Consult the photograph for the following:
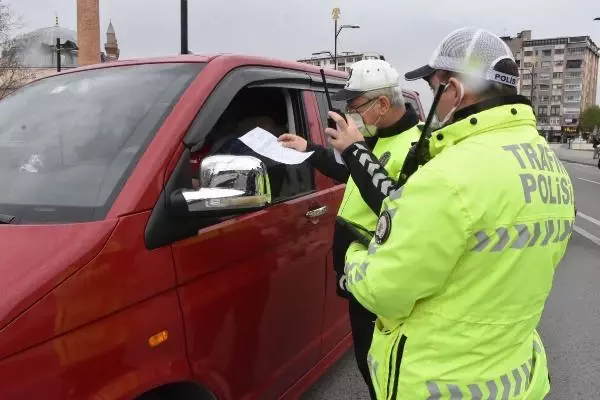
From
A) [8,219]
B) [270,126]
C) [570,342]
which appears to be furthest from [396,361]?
[570,342]

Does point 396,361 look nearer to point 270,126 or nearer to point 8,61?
point 270,126

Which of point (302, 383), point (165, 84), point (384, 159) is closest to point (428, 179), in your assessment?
point (384, 159)

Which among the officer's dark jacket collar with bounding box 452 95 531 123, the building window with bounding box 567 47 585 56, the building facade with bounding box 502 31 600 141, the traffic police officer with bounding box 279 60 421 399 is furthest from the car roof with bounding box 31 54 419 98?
the building window with bounding box 567 47 585 56

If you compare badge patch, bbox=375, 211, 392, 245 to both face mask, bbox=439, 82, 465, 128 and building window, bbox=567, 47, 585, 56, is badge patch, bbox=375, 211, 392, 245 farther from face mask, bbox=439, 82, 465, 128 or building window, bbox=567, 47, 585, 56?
building window, bbox=567, 47, 585, 56

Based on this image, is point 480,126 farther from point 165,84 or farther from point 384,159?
point 165,84

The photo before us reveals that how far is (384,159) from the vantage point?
234cm

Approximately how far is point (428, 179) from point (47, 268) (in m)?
1.05

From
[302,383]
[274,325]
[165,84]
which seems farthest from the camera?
[302,383]

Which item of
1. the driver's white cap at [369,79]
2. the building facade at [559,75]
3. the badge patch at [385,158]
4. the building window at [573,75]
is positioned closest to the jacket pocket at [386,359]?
the badge patch at [385,158]

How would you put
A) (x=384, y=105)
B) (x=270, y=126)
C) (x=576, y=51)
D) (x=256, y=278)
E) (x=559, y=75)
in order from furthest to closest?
1. (x=559, y=75)
2. (x=576, y=51)
3. (x=270, y=126)
4. (x=384, y=105)
5. (x=256, y=278)

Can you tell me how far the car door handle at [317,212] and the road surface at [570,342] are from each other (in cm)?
125

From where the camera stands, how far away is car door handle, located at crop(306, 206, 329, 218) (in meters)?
2.76

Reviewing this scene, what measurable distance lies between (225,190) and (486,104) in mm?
874

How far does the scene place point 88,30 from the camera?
3241 centimetres
